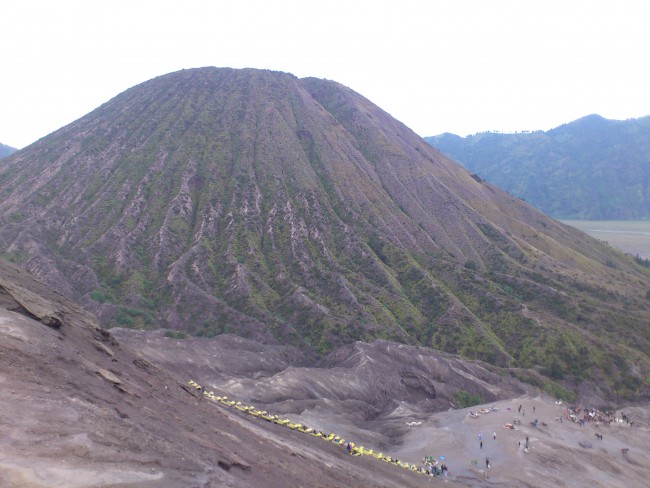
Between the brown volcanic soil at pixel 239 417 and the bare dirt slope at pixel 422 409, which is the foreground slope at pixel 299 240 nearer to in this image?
the bare dirt slope at pixel 422 409

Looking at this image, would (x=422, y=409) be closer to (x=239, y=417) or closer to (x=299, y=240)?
(x=239, y=417)

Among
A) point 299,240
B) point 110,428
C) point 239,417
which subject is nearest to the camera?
point 110,428

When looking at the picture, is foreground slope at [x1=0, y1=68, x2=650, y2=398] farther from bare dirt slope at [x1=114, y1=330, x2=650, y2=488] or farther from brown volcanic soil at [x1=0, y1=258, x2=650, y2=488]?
brown volcanic soil at [x1=0, y1=258, x2=650, y2=488]

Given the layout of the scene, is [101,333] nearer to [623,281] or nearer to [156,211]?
[156,211]

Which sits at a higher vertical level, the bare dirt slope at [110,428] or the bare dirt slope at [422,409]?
the bare dirt slope at [110,428]

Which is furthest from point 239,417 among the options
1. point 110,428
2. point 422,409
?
point 422,409

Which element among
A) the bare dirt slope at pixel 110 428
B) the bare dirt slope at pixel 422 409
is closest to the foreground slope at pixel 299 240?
the bare dirt slope at pixel 422 409
